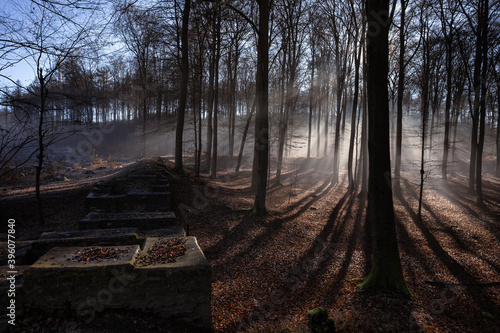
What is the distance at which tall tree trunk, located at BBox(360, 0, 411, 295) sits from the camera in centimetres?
516

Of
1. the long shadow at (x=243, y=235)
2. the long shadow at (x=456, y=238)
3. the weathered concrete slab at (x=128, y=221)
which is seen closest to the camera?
the weathered concrete slab at (x=128, y=221)

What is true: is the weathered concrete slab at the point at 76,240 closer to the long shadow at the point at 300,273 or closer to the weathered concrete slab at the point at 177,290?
the weathered concrete slab at the point at 177,290

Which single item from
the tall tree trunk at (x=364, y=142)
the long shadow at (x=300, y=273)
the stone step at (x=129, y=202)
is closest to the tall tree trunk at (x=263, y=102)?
the long shadow at (x=300, y=273)

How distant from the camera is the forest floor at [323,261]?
15.0ft

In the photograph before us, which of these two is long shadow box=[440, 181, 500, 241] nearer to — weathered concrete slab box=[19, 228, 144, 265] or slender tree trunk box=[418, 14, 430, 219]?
slender tree trunk box=[418, 14, 430, 219]

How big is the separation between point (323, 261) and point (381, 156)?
3629 mm

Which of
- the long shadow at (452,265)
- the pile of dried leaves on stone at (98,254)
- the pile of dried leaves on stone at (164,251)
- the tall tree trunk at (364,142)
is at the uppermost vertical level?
the tall tree trunk at (364,142)

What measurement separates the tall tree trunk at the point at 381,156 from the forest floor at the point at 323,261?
1.46ft

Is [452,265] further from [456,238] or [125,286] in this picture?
[125,286]

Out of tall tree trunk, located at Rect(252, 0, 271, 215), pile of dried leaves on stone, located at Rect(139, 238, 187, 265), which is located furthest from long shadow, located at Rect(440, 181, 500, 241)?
pile of dried leaves on stone, located at Rect(139, 238, 187, 265)

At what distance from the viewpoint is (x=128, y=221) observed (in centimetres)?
723

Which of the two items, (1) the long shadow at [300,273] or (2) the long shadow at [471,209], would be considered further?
(2) the long shadow at [471,209]

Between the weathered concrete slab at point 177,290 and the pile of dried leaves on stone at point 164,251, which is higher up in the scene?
the pile of dried leaves on stone at point 164,251

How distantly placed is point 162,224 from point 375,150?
5.83 m
